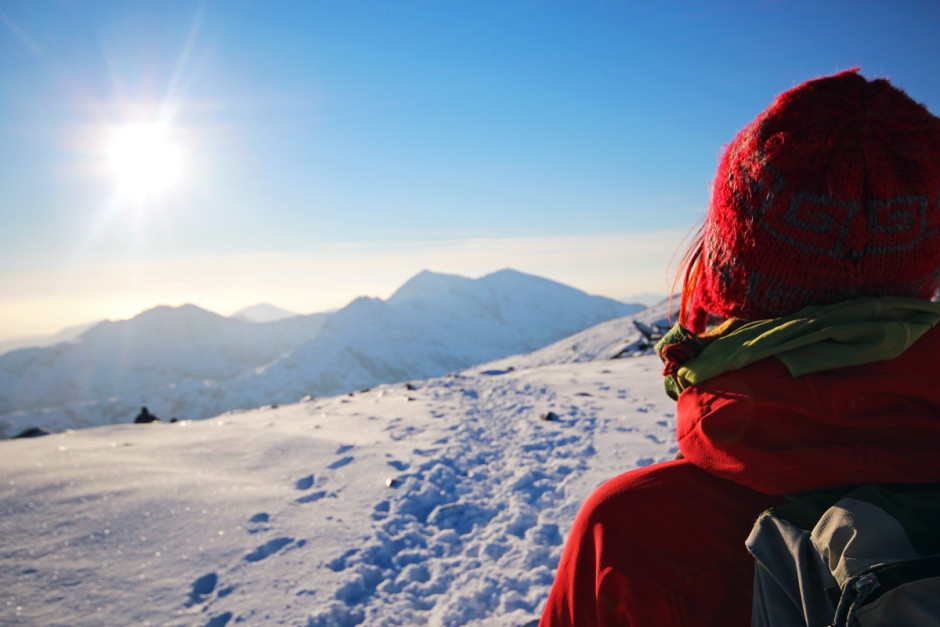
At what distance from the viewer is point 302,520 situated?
470cm

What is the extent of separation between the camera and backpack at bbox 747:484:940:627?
0.81 metres

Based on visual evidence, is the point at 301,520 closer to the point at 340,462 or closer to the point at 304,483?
the point at 304,483

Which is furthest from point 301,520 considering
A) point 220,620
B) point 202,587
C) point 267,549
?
point 220,620

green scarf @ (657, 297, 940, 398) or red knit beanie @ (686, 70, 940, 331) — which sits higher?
red knit beanie @ (686, 70, 940, 331)

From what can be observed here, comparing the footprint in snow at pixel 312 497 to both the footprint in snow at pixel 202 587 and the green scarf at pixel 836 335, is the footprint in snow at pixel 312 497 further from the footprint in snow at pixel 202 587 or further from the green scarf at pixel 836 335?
the green scarf at pixel 836 335

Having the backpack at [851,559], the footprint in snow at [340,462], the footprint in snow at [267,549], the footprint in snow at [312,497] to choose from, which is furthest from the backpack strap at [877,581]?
the footprint in snow at [340,462]

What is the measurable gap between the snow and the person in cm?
260

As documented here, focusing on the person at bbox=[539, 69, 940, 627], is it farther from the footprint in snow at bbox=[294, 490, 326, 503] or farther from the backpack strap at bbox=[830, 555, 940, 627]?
the footprint in snow at bbox=[294, 490, 326, 503]

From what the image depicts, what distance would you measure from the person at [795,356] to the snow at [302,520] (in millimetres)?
2597

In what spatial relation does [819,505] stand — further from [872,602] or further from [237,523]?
[237,523]

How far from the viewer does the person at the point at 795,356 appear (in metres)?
1.09

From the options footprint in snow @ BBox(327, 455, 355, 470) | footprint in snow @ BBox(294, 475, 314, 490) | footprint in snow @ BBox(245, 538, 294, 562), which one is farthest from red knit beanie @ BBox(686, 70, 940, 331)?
footprint in snow @ BBox(327, 455, 355, 470)

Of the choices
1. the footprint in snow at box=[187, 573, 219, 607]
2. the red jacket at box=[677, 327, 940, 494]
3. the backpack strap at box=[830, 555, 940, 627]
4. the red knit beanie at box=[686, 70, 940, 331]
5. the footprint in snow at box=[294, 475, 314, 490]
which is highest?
the red knit beanie at box=[686, 70, 940, 331]

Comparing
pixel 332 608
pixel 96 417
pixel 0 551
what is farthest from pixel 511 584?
pixel 96 417
